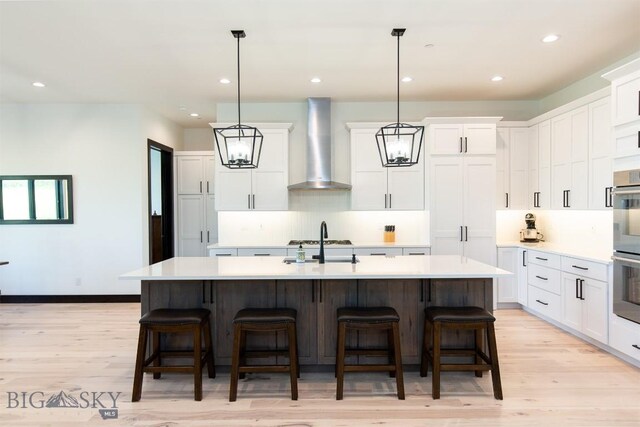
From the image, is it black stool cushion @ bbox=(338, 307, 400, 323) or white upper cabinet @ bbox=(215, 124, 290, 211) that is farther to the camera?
white upper cabinet @ bbox=(215, 124, 290, 211)

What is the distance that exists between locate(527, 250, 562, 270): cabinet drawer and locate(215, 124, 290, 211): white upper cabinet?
327cm

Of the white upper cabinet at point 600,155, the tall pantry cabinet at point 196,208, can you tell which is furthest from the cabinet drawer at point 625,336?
the tall pantry cabinet at point 196,208

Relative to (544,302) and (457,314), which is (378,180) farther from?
(457,314)

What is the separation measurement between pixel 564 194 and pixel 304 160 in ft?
11.1

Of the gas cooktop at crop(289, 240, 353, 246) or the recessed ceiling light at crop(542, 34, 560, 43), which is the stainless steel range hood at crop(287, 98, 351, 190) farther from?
the recessed ceiling light at crop(542, 34, 560, 43)

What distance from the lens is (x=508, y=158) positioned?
202 inches

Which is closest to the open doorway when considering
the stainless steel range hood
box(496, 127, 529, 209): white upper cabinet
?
the stainless steel range hood

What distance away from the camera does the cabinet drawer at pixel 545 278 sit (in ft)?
13.5

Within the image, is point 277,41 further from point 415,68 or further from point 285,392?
point 285,392

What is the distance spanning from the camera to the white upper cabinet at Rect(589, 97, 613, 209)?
12.3 feet

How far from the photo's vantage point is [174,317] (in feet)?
8.67

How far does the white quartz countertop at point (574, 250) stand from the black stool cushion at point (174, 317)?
3.63 meters

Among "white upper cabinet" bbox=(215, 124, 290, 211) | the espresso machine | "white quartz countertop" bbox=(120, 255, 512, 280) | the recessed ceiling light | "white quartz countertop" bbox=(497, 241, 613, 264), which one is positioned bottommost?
"white quartz countertop" bbox=(497, 241, 613, 264)

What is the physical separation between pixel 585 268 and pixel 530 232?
1.52 meters
